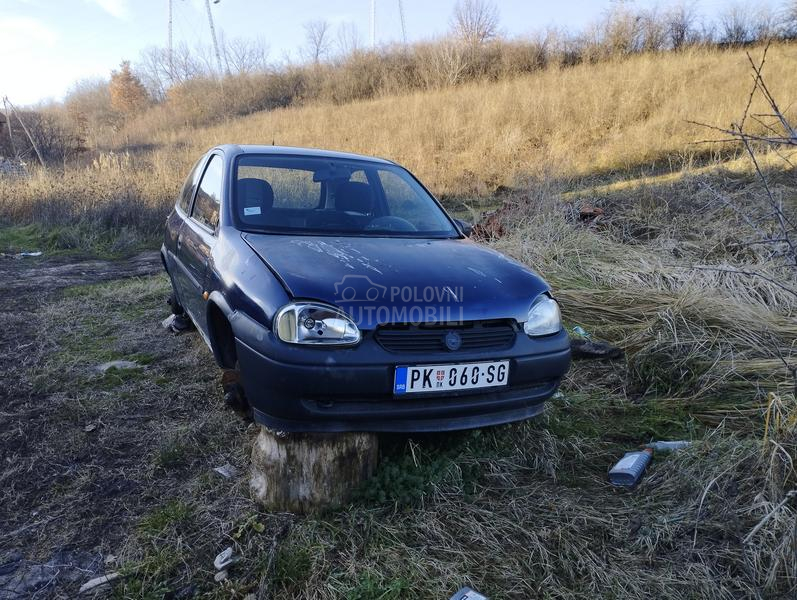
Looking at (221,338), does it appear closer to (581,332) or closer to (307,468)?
(307,468)

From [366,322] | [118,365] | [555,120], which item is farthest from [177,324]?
[555,120]

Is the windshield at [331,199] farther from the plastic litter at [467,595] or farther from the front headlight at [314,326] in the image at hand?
the plastic litter at [467,595]

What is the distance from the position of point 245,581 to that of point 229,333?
1.24m

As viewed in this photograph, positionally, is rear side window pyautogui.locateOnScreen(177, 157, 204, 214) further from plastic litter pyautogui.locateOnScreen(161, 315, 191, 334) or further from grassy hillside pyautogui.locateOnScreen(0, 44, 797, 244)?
grassy hillside pyautogui.locateOnScreen(0, 44, 797, 244)

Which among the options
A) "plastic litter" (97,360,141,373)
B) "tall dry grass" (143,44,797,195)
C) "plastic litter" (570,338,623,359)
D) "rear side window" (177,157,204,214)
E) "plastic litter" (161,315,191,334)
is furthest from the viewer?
"tall dry grass" (143,44,797,195)

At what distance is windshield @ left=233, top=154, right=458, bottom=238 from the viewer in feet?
9.74

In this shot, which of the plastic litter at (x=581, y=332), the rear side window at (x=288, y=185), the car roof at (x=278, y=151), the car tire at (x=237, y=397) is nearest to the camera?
the car tire at (x=237, y=397)

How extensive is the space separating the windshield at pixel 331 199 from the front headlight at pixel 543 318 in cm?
90

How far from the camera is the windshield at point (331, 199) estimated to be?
2.97 meters

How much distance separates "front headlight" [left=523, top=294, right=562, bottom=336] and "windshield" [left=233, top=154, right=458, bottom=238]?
90 centimetres

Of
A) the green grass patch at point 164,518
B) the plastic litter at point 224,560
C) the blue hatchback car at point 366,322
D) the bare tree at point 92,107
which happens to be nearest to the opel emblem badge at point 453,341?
the blue hatchback car at point 366,322

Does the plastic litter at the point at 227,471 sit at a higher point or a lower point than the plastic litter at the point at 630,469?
higher

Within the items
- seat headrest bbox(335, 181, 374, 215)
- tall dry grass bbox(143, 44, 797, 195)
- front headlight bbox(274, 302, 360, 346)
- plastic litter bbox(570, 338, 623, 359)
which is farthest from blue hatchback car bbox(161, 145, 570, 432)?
tall dry grass bbox(143, 44, 797, 195)

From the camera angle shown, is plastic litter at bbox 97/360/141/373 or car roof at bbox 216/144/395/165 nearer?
car roof at bbox 216/144/395/165
